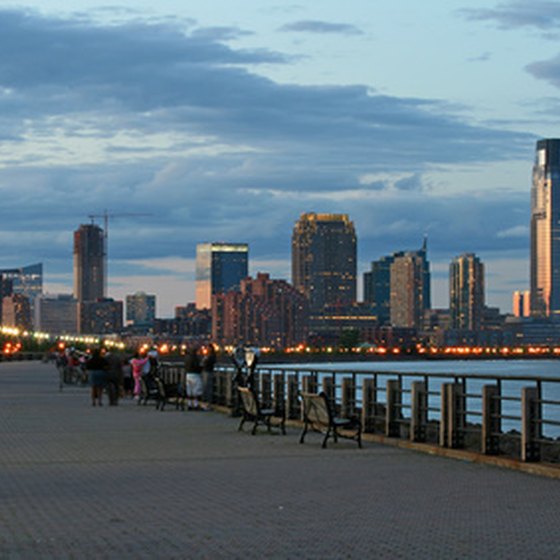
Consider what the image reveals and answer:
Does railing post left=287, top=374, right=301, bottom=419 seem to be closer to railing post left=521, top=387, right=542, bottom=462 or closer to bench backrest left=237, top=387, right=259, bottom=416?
bench backrest left=237, top=387, right=259, bottom=416

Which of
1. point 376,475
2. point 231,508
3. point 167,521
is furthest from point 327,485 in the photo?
point 167,521

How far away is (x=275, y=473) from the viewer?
1705 centimetres

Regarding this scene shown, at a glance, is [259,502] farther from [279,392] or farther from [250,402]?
[279,392]

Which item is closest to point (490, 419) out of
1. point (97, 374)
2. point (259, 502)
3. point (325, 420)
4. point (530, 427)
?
point (530, 427)

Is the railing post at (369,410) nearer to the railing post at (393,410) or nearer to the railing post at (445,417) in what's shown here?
the railing post at (393,410)

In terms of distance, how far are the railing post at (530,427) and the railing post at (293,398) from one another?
11493 mm

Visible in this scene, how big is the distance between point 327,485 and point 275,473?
1629mm

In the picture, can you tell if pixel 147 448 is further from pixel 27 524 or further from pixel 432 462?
pixel 27 524

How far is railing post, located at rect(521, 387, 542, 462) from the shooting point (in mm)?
17156

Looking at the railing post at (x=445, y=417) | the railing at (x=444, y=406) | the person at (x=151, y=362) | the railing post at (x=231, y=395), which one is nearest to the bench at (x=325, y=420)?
the railing at (x=444, y=406)

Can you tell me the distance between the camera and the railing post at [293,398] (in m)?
28.5

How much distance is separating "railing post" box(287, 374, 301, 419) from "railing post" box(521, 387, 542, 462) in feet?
37.7

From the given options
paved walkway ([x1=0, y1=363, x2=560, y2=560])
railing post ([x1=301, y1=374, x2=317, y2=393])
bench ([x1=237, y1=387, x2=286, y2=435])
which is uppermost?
railing post ([x1=301, y1=374, x2=317, y2=393])

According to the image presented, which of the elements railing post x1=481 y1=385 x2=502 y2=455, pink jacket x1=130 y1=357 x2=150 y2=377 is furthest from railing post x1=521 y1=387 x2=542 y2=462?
pink jacket x1=130 y1=357 x2=150 y2=377
